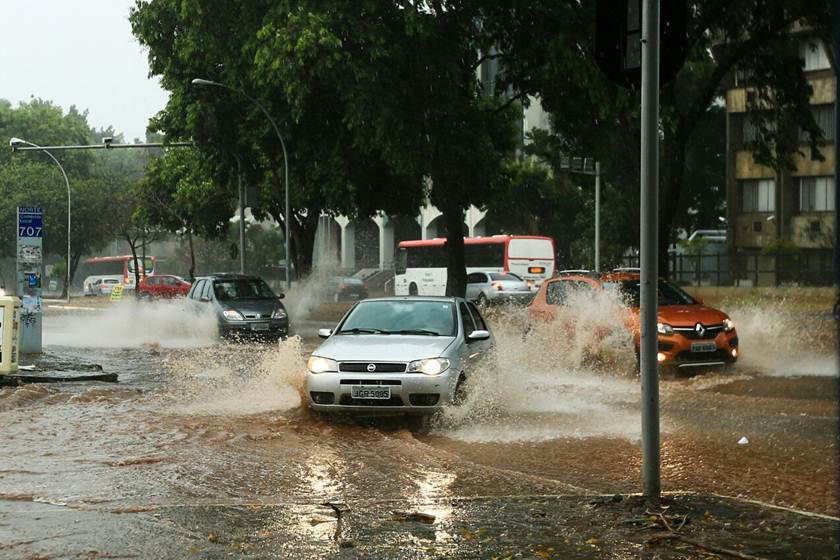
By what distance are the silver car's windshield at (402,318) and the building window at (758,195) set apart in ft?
141

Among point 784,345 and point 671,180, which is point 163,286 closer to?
point 671,180

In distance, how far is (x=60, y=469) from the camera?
381 inches

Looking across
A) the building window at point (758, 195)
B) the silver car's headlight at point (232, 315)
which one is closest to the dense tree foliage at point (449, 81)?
the silver car's headlight at point (232, 315)

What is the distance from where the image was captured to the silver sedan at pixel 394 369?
11891mm

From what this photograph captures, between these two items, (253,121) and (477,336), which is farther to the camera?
(253,121)

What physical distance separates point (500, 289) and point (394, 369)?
37.7 metres

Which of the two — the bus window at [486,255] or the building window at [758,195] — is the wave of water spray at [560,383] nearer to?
the bus window at [486,255]

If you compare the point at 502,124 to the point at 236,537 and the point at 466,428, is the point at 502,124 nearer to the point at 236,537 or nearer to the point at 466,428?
the point at 466,428

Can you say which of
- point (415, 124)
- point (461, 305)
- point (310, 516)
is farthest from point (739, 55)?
point (310, 516)

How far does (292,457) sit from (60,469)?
1.91 meters

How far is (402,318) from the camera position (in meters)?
13.5

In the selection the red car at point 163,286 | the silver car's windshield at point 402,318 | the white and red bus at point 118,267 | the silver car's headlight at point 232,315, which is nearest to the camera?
the silver car's windshield at point 402,318

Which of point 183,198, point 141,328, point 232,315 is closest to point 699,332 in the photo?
point 232,315

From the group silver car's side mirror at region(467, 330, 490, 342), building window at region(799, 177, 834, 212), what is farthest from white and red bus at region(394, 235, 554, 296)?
silver car's side mirror at region(467, 330, 490, 342)
